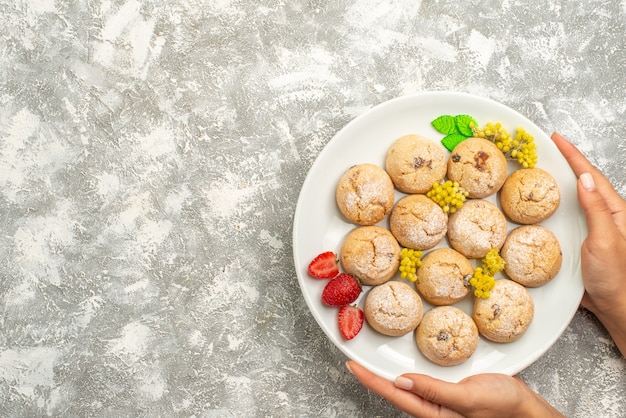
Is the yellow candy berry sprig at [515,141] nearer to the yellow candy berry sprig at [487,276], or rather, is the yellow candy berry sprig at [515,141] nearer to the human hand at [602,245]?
the human hand at [602,245]

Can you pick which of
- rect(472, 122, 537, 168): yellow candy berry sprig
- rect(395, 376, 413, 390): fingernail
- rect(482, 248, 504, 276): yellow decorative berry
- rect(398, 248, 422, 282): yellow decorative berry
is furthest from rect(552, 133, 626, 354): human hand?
rect(395, 376, 413, 390): fingernail

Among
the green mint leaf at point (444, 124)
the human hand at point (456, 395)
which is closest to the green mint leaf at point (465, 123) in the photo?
the green mint leaf at point (444, 124)

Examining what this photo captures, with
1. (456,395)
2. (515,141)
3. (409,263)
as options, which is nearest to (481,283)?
(409,263)

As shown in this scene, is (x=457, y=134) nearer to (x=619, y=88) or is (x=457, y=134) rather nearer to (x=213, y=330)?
(x=619, y=88)

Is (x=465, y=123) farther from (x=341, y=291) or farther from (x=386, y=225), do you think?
(x=341, y=291)

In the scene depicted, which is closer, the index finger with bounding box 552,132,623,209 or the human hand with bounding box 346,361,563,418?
the human hand with bounding box 346,361,563,418

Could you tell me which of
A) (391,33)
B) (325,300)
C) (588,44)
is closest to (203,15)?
(391,33)

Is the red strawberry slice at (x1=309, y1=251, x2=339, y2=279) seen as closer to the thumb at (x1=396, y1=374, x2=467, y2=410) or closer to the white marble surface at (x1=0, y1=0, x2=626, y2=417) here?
the white marble surface at (x1=0, y1=0, x2=626, y2=417)
